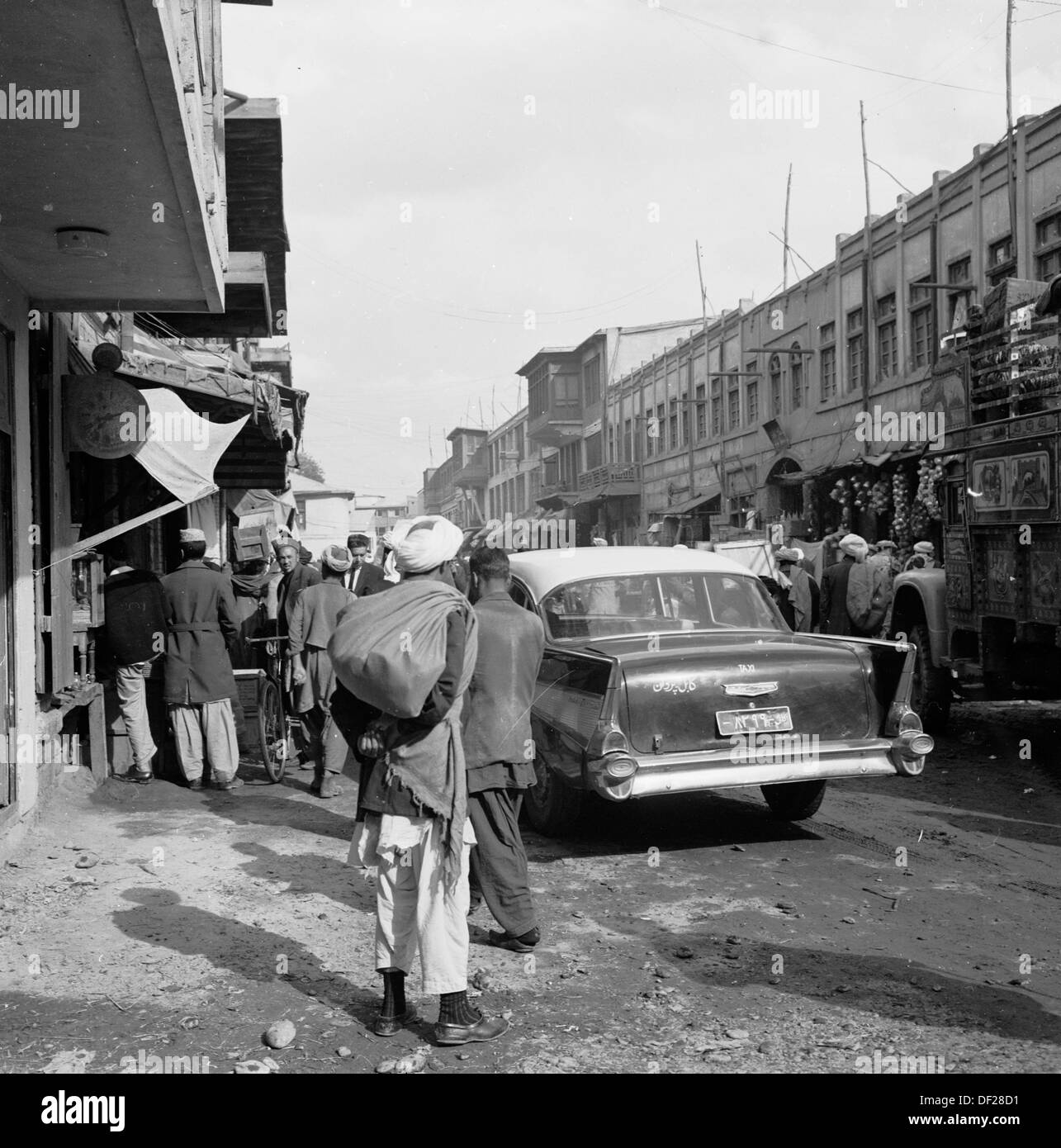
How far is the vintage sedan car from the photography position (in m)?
6.30

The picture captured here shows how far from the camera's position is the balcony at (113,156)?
4.49 meters

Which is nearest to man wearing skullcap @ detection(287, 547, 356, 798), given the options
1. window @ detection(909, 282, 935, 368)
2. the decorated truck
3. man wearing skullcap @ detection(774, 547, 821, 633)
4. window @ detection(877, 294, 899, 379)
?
the decorated truck

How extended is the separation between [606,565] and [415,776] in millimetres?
3955

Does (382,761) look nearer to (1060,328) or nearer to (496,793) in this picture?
(496,793)

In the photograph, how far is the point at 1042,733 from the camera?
10773mm

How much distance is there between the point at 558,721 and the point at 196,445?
4.19 meters

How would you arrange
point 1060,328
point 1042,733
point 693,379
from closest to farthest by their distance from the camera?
point 1060,328 < point 1042,733 < point 693,379

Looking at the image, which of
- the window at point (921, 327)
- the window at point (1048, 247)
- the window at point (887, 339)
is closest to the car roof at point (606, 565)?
the window at point (1048, 247)

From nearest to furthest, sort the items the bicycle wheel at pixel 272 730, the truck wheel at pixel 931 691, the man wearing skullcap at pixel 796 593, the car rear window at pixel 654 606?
the car rear window at pixel 654 606
the bicycle wheel at pixel 272 730
the truck wheel at pixel 931 691
the man wearing skullcap at pixel 796 593

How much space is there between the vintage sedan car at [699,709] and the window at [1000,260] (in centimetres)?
1543

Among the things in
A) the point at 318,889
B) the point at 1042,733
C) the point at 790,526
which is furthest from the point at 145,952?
the point at 790,526

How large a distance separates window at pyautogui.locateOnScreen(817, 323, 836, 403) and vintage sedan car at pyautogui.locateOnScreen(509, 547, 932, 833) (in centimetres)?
2197

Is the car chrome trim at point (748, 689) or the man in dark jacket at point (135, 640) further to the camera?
the man in dark jacket at point (135, 640)

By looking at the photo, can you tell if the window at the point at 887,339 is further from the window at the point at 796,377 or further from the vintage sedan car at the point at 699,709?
the vintage sedan car at the point at 699,709
